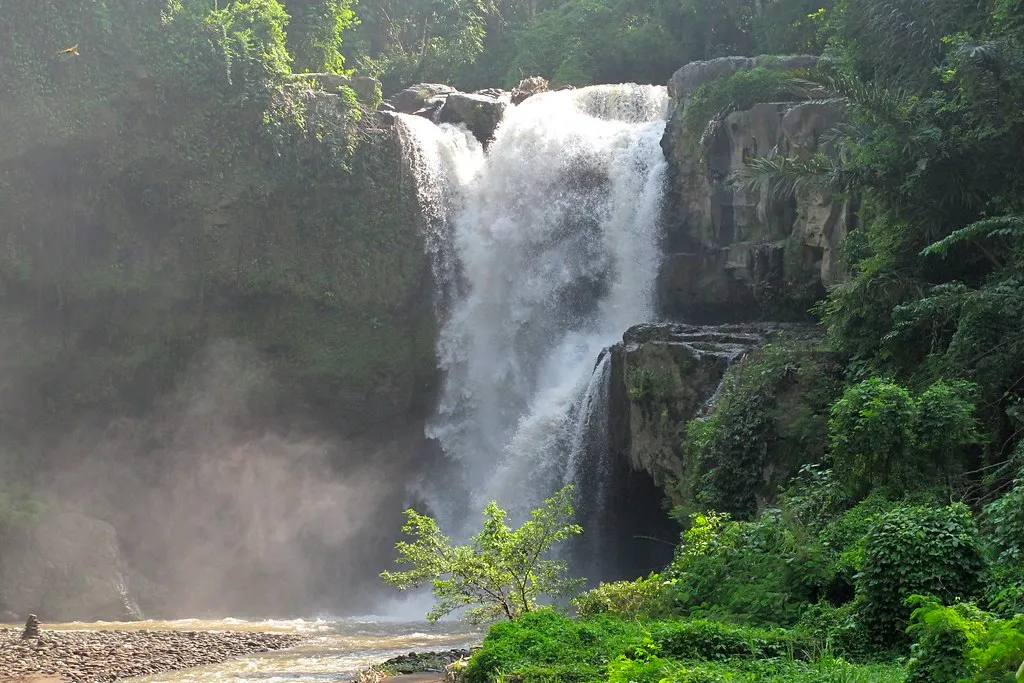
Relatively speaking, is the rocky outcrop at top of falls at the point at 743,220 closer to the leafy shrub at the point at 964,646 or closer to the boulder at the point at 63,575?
the leafy shrub at the point at 964,646

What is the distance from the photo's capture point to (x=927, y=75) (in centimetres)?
2016

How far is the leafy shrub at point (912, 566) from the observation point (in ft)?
30.1

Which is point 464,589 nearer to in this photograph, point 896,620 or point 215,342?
point 896,620

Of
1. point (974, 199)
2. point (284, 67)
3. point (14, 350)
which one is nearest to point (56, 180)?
point (14, 350)

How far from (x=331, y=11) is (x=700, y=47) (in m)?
13.5

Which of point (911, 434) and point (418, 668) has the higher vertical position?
point (911, 434)

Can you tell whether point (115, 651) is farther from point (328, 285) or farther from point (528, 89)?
point (528, 89)

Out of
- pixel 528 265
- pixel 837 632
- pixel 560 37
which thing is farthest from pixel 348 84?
pixel 837 632

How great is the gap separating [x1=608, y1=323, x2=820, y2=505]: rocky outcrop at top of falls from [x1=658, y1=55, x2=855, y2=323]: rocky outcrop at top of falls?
175cm

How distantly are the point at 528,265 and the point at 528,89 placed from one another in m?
8.51

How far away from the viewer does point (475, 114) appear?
3147 cm

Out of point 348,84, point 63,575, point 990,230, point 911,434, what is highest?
point 348,84

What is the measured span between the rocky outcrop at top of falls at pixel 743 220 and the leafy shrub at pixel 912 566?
11957mm

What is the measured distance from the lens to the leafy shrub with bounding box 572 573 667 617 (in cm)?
1324
